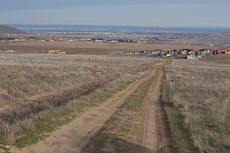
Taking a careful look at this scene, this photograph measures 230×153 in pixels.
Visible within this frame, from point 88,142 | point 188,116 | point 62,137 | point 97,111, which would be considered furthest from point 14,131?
point 188,116

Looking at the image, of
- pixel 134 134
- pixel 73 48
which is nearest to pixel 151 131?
pixel 134 134

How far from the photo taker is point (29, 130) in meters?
8.76

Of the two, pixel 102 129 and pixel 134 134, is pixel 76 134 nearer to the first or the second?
pixel 102 129

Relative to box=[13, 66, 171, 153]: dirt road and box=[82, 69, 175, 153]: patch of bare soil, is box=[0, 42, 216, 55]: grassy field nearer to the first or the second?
box=[13, 66, 171, 153]: dirt road

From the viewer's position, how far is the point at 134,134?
9430 millimetres

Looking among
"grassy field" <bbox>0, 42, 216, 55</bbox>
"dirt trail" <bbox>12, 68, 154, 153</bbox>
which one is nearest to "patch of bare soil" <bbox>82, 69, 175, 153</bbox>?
"dirt trail" <bbox>12, 68, 154, 153</bbox>

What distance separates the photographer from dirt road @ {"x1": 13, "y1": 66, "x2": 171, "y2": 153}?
26.0 feet

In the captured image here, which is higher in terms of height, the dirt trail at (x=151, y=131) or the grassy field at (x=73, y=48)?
the dirt trail at (x=151, y=131)

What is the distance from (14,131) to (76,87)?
12.6m

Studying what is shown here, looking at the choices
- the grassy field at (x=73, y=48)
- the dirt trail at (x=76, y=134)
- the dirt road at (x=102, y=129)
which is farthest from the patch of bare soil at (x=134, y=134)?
the grassy field at (x=73, y=48)

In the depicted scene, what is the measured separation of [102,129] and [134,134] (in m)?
1.22

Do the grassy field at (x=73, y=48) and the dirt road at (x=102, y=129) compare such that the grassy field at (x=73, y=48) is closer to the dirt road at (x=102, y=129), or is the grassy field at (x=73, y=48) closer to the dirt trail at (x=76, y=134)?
the dirt road at (x=102, y=129)

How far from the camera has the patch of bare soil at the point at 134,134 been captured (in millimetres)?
8078

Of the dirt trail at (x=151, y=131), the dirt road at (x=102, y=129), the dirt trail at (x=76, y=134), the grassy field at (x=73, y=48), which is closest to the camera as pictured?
the dirt trail at (x=76, y=134)
